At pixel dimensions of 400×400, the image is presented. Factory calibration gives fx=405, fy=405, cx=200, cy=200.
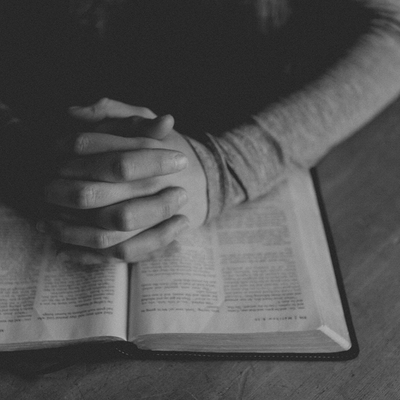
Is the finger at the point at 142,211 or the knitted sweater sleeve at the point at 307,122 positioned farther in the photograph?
the knitted sweater sleeve at the point at 307,122

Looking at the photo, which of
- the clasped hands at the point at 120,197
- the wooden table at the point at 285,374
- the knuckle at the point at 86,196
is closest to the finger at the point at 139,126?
the clasped hands at the point at 120,197

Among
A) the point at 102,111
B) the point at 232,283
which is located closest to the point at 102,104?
the point at 102,111

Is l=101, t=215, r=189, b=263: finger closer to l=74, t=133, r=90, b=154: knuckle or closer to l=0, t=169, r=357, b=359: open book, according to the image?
l=0, t=169, r=357, b=359: open book

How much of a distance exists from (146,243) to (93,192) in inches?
3.6

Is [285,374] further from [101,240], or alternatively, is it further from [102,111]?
[102,111]

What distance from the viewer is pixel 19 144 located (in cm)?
60

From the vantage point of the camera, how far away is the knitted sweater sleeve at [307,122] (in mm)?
586

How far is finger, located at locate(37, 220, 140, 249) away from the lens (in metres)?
0.49

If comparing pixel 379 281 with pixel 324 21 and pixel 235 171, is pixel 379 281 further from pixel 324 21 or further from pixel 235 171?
pixel 324 21

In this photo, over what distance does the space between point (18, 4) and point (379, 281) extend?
2.42 feet

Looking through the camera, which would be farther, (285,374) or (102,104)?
(102,104)

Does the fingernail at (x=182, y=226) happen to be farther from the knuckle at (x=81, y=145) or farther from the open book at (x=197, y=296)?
the knuckle at (x=81, y=145)

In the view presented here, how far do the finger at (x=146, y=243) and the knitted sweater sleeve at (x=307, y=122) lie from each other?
74 millimetres

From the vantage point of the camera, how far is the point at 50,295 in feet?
1.60
